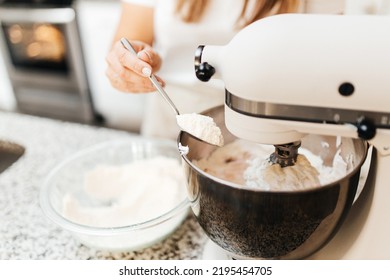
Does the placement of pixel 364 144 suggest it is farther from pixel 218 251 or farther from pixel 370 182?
pixel 218 251

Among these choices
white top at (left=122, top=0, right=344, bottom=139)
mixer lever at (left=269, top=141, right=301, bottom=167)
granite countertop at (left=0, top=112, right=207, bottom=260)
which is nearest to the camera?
mixer lever at (left=269, top=141, right=301, bottom=167)

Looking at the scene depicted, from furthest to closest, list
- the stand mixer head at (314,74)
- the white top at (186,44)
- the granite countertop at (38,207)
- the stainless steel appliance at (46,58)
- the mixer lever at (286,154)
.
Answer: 1. the stainless steel appliance at (46,58)
2. the white top at (186,44)
3. the granite countertop at (38,207)
4. the mixer lever at (286,154)
5. the stand mixer head at (314,74)

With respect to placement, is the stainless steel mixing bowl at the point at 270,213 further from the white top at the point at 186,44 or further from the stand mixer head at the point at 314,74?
the white top at the point at 186,44

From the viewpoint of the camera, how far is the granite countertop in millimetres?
706

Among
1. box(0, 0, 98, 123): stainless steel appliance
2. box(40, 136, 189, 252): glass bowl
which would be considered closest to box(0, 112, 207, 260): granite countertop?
box(40, 136, 189, 252): glass bowl

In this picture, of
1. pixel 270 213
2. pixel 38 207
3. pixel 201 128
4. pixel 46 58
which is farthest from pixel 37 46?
pixel 270 213

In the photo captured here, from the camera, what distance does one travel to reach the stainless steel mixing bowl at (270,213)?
1.63 ft

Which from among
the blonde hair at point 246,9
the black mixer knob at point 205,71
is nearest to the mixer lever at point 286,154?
the black mixer knob at point 205,71

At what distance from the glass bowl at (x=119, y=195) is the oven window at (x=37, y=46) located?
1.59 meters

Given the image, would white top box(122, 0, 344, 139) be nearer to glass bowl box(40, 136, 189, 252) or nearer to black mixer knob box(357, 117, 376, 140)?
glass bowl box(40, 136, 189, 252)

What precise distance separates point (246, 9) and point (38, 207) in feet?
2.05

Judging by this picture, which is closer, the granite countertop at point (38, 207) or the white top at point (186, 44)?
the granite countertop at point (38, 207)

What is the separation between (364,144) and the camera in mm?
553

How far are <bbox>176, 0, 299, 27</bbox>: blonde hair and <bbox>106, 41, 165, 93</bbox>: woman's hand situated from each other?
0.74 ft
